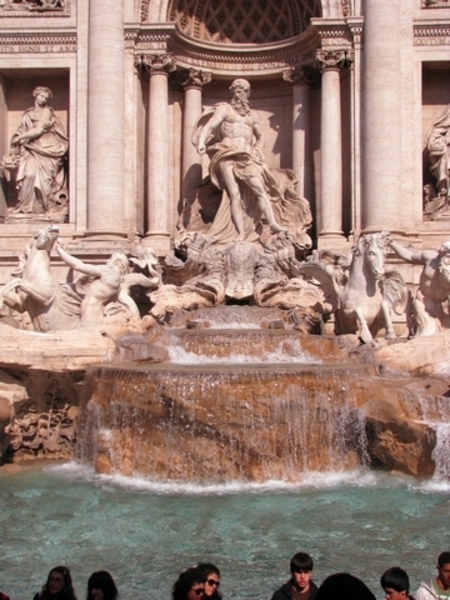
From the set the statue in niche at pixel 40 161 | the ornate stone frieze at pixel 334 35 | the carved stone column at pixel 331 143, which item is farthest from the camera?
the statue in niche at pixel 40 161

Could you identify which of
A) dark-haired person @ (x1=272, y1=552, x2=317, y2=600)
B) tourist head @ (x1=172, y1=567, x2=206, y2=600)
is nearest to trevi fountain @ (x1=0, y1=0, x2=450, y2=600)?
dark-haired person @ (x1=272, y1=552, x2=317, y2=600)

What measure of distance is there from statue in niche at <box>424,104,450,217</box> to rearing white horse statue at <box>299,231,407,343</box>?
365 cm

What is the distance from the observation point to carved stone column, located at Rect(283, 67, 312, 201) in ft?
58.3

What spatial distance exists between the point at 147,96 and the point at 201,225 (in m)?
3.15

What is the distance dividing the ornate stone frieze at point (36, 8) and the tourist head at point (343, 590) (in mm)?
16109

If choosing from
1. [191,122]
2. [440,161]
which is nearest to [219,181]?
[191,122]

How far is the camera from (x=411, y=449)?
32.9ft

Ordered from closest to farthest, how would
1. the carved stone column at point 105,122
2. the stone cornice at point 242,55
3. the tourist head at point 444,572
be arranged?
the tourist head at point 444,572
the carved stone column at point 105,122
the stone cornice at point 242,55

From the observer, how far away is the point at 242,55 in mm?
18438

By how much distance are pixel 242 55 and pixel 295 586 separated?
1573 cm

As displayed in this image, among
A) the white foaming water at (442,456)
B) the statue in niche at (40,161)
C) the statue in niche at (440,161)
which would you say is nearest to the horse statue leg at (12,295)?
the statue in niche at (40,161)

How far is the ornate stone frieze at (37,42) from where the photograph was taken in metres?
17.0

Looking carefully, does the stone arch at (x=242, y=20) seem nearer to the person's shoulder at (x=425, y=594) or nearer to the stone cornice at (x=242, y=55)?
the stone cornice at (x=242, y=55)

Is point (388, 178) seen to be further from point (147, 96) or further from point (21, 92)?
point (21, 92)
